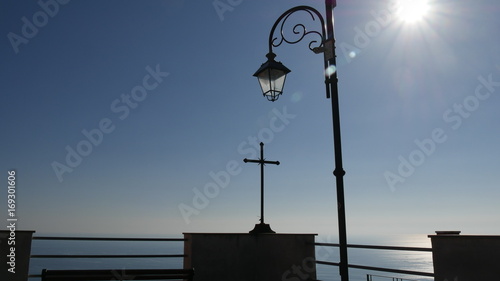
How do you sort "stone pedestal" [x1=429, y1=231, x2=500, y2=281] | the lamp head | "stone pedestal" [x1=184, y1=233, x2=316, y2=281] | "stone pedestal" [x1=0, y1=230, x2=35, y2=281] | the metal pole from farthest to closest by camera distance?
"stone pedestal" [x1=184, y1=233, x2=316, y2=281] < "stone pedestal" [x1=0, y1=230, x2=35, y2=281] < the lamp head < "stone pedestal" [x1=429, y1=231, x2=500, y2=281] < the metal pole

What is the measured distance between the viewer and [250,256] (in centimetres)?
882

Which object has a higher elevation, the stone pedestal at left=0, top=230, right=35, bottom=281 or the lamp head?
the lamp head

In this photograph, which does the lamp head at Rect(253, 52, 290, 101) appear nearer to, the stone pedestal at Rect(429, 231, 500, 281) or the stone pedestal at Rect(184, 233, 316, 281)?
the stone pedestal at Rect(429, 231, 500, 281)

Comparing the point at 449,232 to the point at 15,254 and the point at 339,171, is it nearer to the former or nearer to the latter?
the point at 339,171

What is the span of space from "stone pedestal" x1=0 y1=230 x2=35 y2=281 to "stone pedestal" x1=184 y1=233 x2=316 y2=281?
3.05 m

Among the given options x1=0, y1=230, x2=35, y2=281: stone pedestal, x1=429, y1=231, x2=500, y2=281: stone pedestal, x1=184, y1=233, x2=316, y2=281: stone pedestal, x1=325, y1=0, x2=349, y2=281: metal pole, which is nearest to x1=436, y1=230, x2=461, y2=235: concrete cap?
x1=429, y1=231, x2=500, y2=281: stone pedestal

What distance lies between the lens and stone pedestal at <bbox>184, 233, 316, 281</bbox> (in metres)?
8.27

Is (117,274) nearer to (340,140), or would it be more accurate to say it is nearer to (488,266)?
(340,140)

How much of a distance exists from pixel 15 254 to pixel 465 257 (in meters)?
7.07

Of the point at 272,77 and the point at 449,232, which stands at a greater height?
the point at 272,77

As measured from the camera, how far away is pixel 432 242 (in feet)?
19.4

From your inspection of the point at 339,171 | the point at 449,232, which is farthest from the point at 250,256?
the point at 339,171

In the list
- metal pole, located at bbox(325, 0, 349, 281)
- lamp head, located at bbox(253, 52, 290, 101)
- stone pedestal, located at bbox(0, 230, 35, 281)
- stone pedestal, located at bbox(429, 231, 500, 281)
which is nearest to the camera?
metal pole, located at bbox(325, 0, 349, 281)

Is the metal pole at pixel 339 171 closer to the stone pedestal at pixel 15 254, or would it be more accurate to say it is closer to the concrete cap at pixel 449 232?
the concrete cap at pixel 449 232
